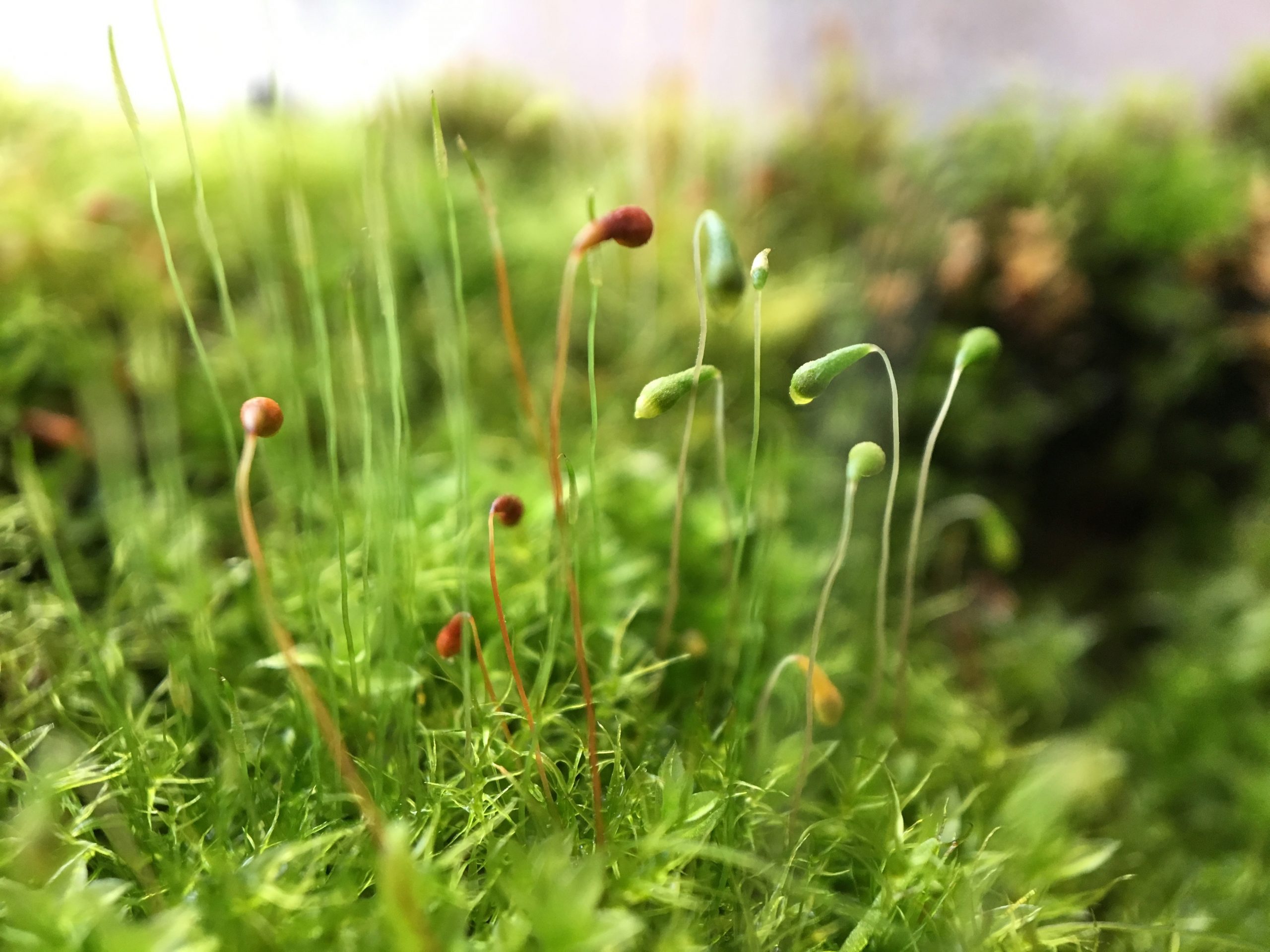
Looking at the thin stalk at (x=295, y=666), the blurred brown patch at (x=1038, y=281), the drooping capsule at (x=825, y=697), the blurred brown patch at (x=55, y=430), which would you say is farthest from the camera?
the blurred brown patch at (x=1038, y=281)

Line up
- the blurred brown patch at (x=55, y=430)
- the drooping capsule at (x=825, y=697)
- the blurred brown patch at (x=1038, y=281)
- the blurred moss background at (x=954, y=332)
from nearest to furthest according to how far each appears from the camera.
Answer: the drooping capsule at (x=825, y=697) < the blurred brown patch at (x=55, y=430) < the blurred moss background at (x=954, y=332) < the blurred brown patch at (x=1038, y=281)

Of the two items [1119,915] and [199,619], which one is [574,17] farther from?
[1119,915]

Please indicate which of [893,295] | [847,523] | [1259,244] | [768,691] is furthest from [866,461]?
[1259,244]

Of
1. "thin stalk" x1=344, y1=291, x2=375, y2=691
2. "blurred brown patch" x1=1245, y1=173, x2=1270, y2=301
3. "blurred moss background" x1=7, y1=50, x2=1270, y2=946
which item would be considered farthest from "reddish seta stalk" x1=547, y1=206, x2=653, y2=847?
"blurred brown patch" x1=1245, y1=173, x2=1270, y2=301

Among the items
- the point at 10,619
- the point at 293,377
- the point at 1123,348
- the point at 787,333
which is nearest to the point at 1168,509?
the point at 1123,348

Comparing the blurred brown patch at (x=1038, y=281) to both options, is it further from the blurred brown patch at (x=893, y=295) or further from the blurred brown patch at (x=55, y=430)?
the blurred brown patch at (x=55, y=430)

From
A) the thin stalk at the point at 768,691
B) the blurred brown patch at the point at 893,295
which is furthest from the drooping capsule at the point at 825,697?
the blurred brown patch at the point at 893,295

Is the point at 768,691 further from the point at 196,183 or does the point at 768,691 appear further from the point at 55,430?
the point at 55,430
